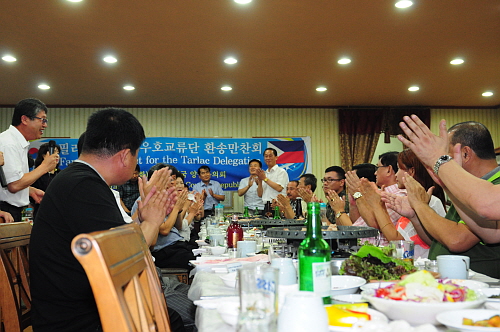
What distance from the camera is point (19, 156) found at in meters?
A: 3.19

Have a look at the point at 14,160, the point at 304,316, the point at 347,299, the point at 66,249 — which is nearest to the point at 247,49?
the point at 14,160

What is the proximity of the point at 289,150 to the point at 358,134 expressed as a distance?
1269 millimetres

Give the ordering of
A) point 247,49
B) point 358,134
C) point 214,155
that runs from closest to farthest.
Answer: point 247,49 → point 214,155 → point 358,134

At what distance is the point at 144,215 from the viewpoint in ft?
6.01

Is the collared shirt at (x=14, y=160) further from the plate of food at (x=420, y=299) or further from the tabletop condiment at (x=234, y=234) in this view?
the plate of food at (x=420, y=299)

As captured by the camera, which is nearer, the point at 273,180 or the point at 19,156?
the point at 19,156

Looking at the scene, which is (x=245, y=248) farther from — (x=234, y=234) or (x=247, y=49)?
(x=247, y=49)

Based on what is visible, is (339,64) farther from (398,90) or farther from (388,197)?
(388,197)

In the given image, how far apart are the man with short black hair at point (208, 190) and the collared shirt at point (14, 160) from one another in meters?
3.84

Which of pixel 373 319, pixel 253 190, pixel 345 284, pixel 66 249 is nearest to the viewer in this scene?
pixel 373 319

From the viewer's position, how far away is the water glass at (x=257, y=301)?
0.69m

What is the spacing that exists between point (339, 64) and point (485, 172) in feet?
12.5

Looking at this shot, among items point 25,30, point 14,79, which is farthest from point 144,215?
point 14,79

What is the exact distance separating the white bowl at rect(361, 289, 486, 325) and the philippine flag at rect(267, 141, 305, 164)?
6666 millimetres
